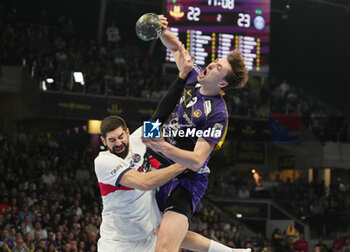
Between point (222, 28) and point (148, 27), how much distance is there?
14.3m

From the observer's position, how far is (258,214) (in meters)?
28.2

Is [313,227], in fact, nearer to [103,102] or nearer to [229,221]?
[229,221]

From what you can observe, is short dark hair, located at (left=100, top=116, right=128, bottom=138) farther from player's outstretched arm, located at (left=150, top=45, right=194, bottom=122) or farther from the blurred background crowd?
the blurred background crowd

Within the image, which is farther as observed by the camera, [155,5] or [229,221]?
[155,5]

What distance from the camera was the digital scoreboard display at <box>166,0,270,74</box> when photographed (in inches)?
805

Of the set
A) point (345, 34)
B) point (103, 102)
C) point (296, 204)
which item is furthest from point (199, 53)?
point (345, 34)

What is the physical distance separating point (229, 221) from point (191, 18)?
29.0ft

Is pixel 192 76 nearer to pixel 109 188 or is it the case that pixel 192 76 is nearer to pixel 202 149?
pixel 202 149

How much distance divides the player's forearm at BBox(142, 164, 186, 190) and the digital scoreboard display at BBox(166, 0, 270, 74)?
545 inches

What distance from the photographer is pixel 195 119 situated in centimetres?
702

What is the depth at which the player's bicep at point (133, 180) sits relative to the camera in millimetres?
6613

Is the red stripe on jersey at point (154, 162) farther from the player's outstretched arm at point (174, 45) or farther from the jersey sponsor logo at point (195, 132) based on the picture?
the player's outstretched arm at point (174, 45)

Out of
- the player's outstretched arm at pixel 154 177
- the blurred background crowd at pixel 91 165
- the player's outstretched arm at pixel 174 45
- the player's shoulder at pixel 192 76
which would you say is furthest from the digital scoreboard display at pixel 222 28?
the player's outstretched arm at pixel 154 177

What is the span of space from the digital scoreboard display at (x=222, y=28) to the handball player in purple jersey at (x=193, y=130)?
43.0ft
